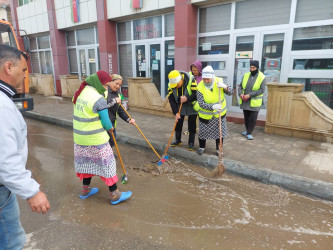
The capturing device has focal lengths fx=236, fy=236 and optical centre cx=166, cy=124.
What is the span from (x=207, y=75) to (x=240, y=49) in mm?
3967

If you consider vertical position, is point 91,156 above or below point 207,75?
below

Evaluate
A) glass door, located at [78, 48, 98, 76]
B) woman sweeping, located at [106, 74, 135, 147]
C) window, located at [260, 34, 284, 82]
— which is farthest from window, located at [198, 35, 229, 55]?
glass door, located at [78, 48, 98, 76]

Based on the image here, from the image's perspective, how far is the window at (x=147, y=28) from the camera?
9.49m

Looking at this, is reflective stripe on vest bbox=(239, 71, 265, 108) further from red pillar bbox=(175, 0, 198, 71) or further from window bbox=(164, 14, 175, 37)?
window bbox=(164, 14, 175, 37)

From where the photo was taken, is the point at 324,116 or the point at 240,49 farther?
the point at 240,49

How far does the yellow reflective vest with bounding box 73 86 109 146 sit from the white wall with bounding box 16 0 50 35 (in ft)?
43.1

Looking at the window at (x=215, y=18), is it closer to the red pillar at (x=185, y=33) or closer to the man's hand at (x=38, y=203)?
the red pillar at (x=185, y=33)

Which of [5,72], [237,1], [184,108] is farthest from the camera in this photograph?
[237,1]

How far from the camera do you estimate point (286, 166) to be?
168 inches

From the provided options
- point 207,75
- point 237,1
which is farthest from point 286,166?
point 237,1

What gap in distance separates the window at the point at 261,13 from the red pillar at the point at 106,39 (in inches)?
227

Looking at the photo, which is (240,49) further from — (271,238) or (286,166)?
(271,238)

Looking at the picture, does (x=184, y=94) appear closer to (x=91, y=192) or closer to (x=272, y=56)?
(x=91, y=192)

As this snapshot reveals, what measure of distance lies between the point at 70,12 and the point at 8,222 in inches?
503
